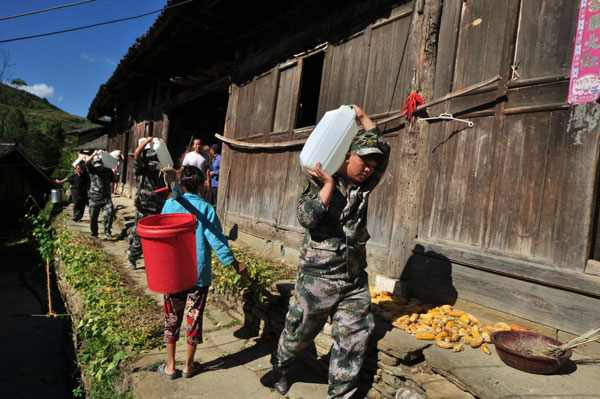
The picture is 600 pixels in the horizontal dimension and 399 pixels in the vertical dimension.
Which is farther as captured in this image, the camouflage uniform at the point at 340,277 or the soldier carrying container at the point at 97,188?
the soldier carrying container at the point at 97,188

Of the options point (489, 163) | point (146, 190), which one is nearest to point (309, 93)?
point (146, 190)

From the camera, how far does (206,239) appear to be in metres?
2.94

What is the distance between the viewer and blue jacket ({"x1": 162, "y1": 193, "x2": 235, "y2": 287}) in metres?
2.88

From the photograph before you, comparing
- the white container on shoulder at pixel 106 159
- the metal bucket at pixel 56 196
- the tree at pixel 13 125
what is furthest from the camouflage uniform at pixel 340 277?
the tree at pixel 13 125

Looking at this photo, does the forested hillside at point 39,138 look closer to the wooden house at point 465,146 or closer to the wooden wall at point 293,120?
the wooden wall at point 293,120

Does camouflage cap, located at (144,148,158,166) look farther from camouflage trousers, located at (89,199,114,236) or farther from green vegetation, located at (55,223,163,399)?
camouflage trousers, located at (89,199,114,236)

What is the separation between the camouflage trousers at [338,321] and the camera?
234 centimetres

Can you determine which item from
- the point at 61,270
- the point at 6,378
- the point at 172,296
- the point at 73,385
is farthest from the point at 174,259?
the point at 61,270

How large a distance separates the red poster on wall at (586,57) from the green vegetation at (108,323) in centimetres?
437

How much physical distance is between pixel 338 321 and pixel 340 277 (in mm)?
315

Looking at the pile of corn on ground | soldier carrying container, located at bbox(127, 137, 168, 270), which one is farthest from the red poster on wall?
soldier carrying container, located at bbox(127, 137, 168, 270)

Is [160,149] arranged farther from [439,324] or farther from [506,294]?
[506,294]

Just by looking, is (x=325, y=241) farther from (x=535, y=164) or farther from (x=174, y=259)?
(x=535, y=164)

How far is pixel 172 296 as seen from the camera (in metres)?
2.88
